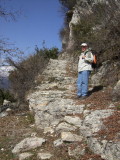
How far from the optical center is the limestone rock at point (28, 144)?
17.4ft

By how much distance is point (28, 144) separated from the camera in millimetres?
5402

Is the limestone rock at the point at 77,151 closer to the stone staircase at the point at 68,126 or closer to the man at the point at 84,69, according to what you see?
the stone staircase at the point at 68,126

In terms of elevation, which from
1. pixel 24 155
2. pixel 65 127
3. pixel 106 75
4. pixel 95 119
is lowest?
pixel 24 155

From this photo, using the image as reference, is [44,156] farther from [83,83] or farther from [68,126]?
[83,83]

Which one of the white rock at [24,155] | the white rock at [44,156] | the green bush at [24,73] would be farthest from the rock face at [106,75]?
the green bush at [24,73]

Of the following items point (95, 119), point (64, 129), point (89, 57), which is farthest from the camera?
point (89, 57)

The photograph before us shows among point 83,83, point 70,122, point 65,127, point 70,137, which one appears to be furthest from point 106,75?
point 70,137

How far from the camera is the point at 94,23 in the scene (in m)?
13.5

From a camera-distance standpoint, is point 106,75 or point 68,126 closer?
point 68,126

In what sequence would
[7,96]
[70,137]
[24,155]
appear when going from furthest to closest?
[7,96]
[70,137]
[24,155]

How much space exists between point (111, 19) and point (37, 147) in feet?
23.6

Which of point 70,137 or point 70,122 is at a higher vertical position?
point 70,122

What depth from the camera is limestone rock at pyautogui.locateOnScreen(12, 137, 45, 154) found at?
5293mm

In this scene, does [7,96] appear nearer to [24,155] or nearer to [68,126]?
[68,126]
